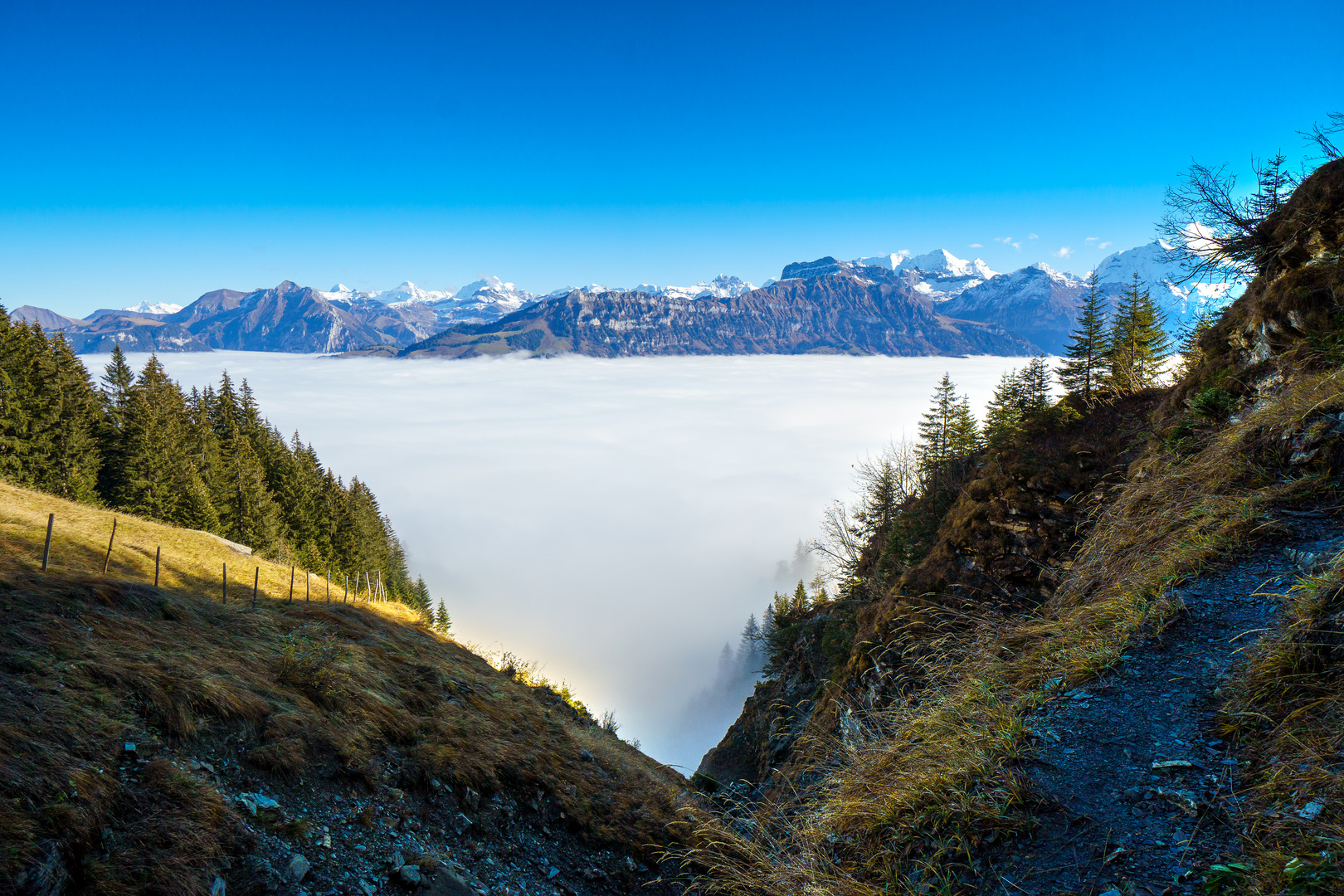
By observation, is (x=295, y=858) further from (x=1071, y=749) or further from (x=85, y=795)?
(x=1071, y=749)

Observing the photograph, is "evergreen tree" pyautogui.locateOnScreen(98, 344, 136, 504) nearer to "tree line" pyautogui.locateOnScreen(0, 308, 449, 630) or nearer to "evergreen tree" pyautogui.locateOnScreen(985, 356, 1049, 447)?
"tree line" pyautogui.locateOnScreen(0, 308, 449, 630)

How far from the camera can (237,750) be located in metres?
7.10

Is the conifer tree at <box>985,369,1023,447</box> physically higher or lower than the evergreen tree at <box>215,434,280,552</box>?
higher

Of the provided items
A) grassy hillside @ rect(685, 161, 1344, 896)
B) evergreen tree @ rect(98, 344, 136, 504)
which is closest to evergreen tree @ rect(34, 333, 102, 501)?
evergreen tree @ rect(98, 344, 136, 504)

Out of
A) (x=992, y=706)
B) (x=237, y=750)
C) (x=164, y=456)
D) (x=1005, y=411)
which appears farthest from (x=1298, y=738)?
(x=164, y=456)

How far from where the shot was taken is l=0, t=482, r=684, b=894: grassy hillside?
4.85 m

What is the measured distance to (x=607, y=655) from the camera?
172 metres

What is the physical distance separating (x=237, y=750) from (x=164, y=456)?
45594 millimetres

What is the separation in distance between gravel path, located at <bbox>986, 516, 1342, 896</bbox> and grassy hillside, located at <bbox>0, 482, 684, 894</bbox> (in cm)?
695

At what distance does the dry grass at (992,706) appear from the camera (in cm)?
376

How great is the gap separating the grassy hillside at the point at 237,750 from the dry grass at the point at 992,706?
465 cm

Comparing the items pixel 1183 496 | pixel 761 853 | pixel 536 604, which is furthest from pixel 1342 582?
pixel 536 604

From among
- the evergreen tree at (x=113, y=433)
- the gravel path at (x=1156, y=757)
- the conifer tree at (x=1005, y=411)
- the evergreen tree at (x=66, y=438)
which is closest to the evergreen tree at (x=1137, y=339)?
the conifer tree at (x=1005, y=411)

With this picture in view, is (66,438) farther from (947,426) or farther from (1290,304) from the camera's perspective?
(947,426)
